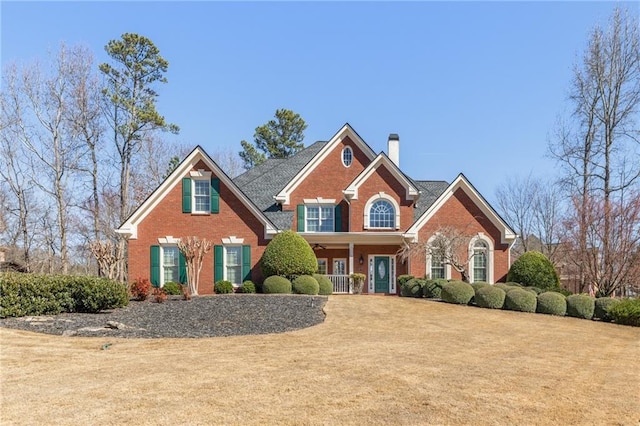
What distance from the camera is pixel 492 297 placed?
18.5 meters

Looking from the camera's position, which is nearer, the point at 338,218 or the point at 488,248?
the point at 488,248

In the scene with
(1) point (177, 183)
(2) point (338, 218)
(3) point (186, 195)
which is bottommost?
(2) point (338, 218)

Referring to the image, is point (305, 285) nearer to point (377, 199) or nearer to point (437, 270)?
point (377, 199)

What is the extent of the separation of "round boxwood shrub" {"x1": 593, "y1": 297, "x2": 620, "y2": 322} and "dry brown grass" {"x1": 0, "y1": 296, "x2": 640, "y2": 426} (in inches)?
237

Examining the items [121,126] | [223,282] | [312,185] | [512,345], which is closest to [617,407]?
[512,345]

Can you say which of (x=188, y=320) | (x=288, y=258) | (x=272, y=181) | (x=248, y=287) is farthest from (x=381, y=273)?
(x=188, y=320)

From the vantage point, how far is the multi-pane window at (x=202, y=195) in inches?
926

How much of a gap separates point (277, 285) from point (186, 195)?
6660mm

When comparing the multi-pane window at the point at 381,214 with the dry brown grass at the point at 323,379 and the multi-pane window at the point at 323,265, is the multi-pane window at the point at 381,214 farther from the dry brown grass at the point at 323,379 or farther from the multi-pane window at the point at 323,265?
the dry brown grass at the point at 323,379

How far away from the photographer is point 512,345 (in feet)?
37.2

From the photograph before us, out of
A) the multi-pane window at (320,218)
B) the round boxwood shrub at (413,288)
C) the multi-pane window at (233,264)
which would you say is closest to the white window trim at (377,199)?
the multi-pane window at (320,218)

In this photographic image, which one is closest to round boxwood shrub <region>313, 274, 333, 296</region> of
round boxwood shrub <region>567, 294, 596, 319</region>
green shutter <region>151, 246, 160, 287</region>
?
green shutter <region>151, 246, 160, 287</region>

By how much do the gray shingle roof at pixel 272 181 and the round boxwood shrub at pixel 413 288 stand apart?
270 inches

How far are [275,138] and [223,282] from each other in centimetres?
3067
